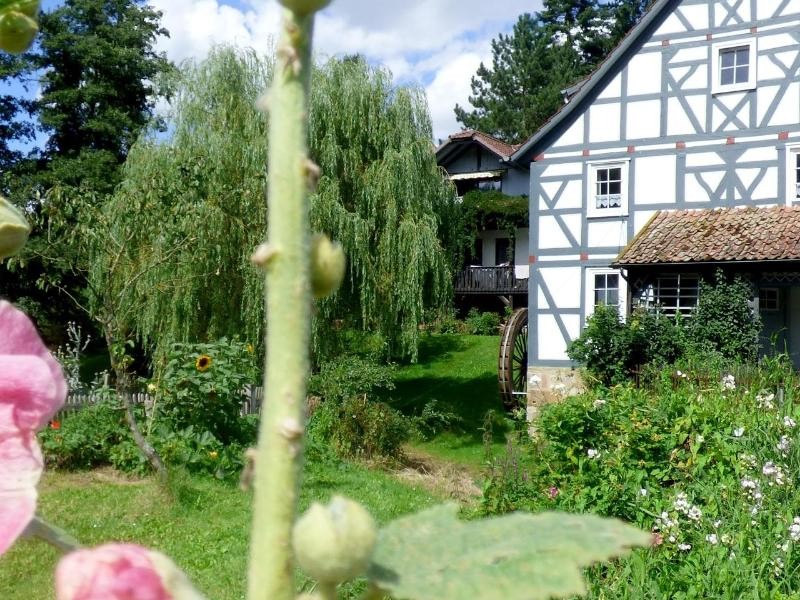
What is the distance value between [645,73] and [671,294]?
343 centimetres

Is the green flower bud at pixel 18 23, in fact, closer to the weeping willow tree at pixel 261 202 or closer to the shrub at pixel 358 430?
the shrub at pixel 358 430

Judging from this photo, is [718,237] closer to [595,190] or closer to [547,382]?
[595,190]

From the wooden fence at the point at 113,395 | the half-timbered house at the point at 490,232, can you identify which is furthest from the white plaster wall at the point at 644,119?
the half-timbered house at the point at 490,232

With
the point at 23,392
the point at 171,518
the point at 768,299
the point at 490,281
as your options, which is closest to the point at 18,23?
the point at 23,392

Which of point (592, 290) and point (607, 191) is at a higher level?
point (607, 191)

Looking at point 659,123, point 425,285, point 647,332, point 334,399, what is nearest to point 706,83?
point 659,123

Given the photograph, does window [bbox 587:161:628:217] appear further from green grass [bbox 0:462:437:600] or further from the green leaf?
the green leaf

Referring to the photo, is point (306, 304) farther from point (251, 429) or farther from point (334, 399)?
point (334, 399)

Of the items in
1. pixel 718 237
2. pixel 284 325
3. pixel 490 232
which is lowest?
pixel 284 325

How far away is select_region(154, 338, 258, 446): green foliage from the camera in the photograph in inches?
339

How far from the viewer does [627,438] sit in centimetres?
589

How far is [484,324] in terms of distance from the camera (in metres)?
22.3

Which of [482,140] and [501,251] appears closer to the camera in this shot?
[482,140]

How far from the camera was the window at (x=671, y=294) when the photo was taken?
1224 cm
